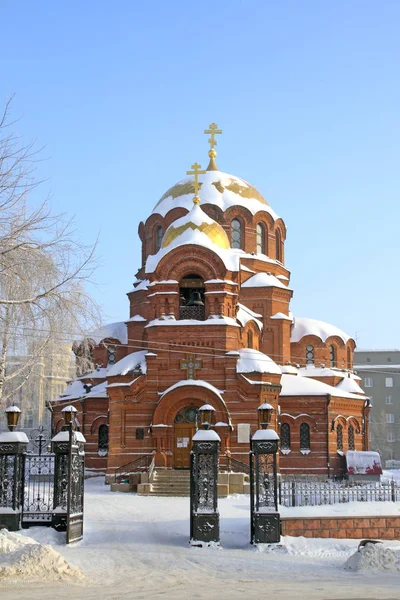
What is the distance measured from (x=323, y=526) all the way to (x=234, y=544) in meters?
2.14

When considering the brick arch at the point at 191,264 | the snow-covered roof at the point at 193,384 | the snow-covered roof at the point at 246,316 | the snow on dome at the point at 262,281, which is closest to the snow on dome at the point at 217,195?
the snow on dome at the point at 262,281

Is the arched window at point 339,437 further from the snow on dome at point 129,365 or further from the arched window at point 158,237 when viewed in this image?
the arched window at point 158,237

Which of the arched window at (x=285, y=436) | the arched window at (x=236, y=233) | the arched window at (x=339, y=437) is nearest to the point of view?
the arched window at (x=285, y=436)

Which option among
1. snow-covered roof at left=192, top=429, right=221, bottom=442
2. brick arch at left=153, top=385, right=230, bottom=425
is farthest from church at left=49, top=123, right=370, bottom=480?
snow-covered roof at left=192, top=429, right=221, bottom=442

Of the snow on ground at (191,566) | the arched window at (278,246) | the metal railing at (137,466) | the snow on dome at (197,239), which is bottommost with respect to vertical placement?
the snow on ground at (191,566)

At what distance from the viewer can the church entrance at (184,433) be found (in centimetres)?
2653

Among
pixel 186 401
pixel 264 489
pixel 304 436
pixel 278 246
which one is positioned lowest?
pixel 264 489

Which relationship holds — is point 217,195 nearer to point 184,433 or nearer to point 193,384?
point 193,384

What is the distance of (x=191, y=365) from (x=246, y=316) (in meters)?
5.17

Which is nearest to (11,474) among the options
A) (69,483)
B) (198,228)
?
Answer: (69,483)

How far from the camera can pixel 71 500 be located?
14539 mm

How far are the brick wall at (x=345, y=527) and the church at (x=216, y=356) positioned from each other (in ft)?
25.0

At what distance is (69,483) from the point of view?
14602mm

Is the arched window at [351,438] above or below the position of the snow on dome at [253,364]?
below
